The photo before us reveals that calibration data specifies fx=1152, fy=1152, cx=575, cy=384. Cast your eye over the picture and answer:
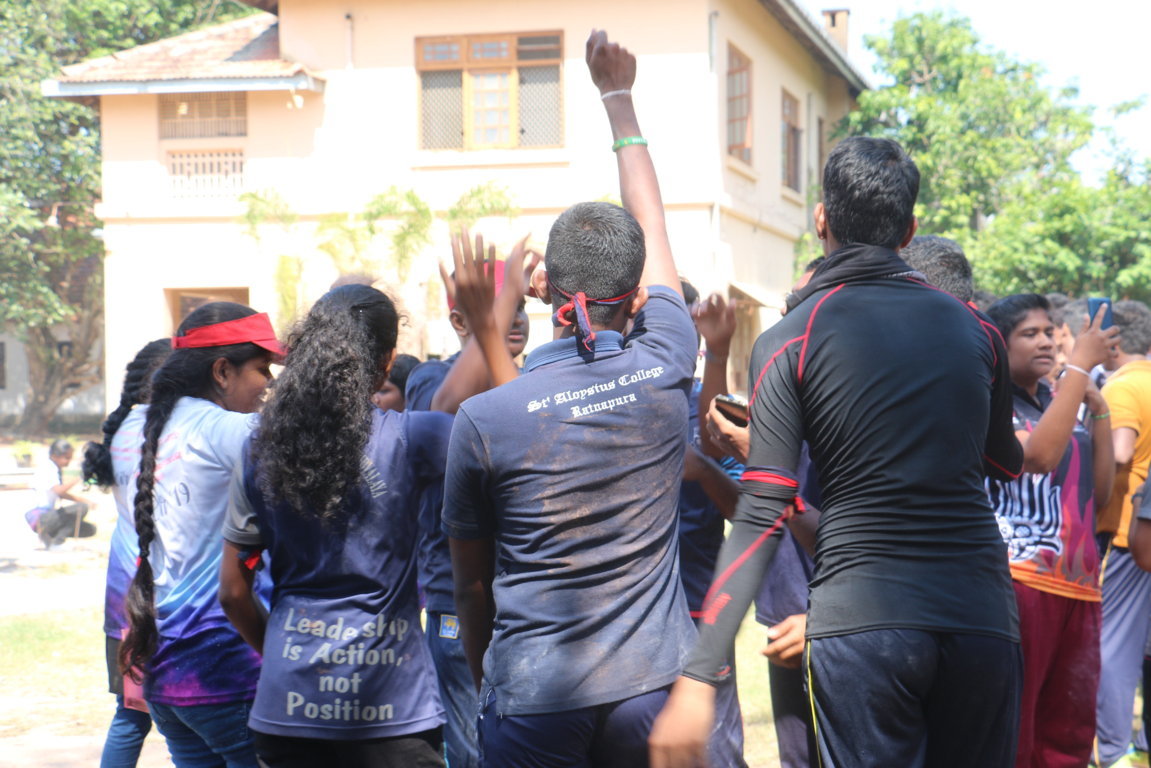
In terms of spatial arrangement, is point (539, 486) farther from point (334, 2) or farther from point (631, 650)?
point (334, 2)

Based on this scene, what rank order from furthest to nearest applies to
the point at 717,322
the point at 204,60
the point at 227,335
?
1. the point at 204,60
2. the point at 227,335
3. the point at 717,322

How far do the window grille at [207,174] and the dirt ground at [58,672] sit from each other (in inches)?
269

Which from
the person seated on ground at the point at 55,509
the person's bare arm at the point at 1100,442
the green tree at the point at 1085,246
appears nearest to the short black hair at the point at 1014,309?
the person's bare arm at the point at 1100,442

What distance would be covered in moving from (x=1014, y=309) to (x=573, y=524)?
7.90 ft

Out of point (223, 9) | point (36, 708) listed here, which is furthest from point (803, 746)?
point (223, 9)

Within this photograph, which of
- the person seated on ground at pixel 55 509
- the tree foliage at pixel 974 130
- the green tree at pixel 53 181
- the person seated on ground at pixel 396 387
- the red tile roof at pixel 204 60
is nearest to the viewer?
the person seated on ground at pixel 396 387

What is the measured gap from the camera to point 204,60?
18391 millimetres

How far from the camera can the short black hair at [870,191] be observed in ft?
8.45

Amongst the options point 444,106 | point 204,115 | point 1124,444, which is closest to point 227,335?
point 1124,444

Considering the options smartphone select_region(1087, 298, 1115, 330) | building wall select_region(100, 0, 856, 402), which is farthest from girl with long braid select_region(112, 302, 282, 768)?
building wall select_region(100, 0, 856, 402)

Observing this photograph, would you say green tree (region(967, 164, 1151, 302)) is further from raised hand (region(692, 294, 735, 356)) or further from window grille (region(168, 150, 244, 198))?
raised hand (region(692, 294, 735, 356))

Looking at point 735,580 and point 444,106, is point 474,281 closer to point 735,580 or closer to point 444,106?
point 735,580

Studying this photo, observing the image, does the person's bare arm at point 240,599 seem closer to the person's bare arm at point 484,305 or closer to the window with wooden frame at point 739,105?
the person's bare arm at point 484,305

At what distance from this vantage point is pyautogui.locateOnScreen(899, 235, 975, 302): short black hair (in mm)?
3596
